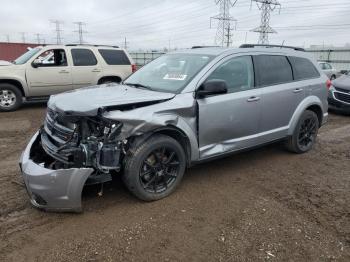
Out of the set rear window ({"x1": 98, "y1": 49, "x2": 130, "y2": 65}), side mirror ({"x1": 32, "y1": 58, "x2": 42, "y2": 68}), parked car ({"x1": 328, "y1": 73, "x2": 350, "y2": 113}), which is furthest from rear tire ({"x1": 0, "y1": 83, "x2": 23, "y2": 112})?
parked car ({"x1": 328, "y1": 73, "x2": 350, "y2": 113})

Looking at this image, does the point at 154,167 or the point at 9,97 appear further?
the point at 9,97

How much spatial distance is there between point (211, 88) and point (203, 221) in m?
1.55

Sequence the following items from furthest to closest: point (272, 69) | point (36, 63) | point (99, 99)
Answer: point (36, 63)
point (272, 69)
point (99, 99)

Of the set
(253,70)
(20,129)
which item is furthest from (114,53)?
(253,70)

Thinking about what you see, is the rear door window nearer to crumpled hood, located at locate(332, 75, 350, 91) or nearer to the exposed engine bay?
the exposed engine bay

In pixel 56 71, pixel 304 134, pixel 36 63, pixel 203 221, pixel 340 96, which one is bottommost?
pixel 203 221

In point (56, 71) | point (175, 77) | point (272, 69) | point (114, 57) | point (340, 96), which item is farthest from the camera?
point (114, 57)

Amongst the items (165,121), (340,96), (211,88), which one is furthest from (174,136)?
(340,96)

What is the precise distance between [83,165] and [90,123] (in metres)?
0.45

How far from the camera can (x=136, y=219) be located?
3578 millimetres

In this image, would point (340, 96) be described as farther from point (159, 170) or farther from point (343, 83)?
point (159, 170)

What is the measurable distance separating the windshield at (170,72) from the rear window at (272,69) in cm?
90

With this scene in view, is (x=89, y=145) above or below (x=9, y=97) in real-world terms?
above

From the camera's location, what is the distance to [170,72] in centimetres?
463
